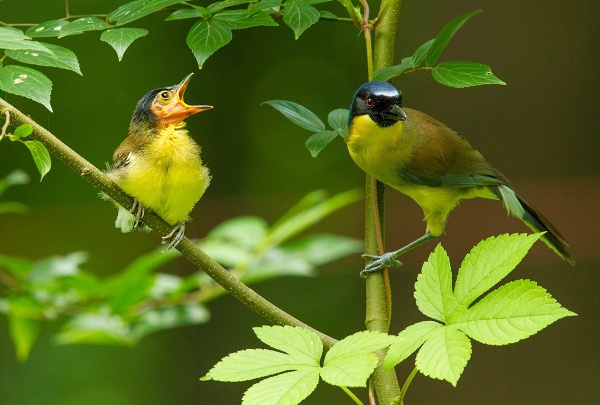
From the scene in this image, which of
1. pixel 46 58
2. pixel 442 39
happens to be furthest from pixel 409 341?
pixel 46 58

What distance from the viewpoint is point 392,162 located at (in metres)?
1.84

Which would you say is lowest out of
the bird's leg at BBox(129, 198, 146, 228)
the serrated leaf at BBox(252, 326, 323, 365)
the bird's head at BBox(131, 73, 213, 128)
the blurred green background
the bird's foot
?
the serrated leaf at BBox(252, 326, 323, 365)

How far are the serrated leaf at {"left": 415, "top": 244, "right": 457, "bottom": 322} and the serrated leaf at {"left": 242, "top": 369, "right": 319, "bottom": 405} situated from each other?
0.50 ft

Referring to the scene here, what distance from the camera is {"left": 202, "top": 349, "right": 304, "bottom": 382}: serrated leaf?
87 cm

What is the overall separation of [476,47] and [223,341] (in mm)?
2574

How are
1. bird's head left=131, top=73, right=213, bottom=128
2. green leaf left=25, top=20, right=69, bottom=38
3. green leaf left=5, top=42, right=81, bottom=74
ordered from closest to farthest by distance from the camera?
green leaf left=5, top=42, right=81, bottom=74, green leaf left=25, top=20, right=69, bottom=38, bird's head left=131, top=73, right=213, bottom=128

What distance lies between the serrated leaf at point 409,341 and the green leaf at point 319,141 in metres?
0.49

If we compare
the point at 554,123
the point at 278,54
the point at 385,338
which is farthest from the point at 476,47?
the point at 385,338

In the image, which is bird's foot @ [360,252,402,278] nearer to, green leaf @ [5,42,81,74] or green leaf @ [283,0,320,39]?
green leaf @ [283,0,320,39]

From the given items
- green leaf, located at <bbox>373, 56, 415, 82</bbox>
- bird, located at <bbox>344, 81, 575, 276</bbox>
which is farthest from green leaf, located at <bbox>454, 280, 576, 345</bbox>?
bird, located at <bbox>344, 81, 575, 276</bbox>

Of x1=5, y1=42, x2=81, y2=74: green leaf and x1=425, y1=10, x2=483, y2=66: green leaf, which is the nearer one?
x1=425, y1=10, x2=483, y2=66: green leaf

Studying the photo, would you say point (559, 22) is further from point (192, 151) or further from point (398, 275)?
point (192, 151)

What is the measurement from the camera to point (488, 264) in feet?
2.93

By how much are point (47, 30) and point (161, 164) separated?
599 mm
